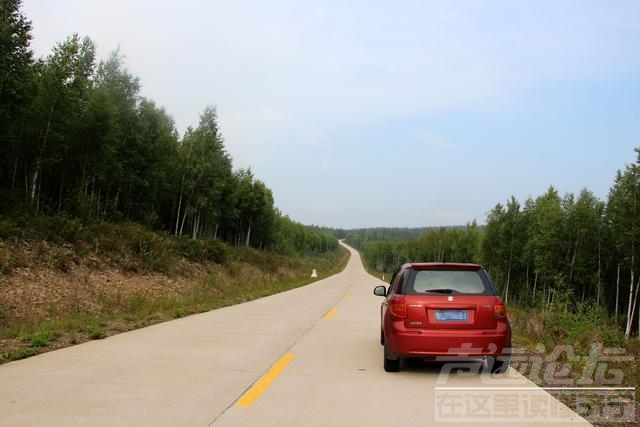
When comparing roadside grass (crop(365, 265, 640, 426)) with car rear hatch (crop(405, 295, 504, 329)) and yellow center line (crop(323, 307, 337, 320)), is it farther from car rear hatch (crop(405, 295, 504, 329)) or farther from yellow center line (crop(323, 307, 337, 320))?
yellow center line (crop(323, 307, 337, 320))

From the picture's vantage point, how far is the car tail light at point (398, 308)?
7.18m

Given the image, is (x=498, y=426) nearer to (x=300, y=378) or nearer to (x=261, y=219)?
(x=300, y=378)

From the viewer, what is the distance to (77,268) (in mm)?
18969

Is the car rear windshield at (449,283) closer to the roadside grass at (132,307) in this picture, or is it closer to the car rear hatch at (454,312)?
the car rear hatch at (454,312)

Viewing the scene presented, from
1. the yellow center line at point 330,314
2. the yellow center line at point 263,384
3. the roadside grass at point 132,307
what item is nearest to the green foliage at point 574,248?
the yellow center line at point 330,314

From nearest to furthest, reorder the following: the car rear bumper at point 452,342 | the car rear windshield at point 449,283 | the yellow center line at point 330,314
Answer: the car rear bumper at point 452,342
the car rear windshield at point 449,283
the yellow center line at point 330,314

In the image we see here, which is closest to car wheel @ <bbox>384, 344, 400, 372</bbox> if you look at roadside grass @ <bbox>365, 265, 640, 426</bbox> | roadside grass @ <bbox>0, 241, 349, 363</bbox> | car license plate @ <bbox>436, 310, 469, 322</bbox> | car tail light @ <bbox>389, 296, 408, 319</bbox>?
car tail light @ <bbox>389, 296, 408, 319</bbox>

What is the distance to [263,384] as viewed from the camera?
6.39 m

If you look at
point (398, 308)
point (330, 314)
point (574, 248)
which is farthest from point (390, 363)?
point (574, 248)

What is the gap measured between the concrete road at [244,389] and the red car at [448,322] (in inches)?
17.0

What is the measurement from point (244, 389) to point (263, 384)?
1.17 feet

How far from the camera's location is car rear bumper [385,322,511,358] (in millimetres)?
6951

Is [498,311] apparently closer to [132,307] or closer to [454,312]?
[454,312]

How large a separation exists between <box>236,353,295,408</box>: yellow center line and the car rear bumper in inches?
72.0
